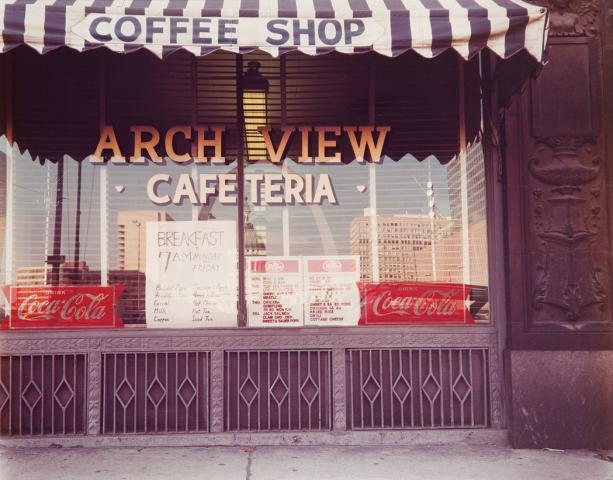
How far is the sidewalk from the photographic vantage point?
5359 millimetres

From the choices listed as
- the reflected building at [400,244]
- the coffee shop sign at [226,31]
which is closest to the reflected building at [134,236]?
the reflected building at [400,244]

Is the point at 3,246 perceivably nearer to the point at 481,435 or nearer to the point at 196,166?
the point at 196,166

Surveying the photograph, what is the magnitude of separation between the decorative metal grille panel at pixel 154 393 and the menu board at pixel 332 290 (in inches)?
48.1

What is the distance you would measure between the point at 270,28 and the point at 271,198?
2096 millimetres

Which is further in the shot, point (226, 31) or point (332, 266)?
point (332, 266)

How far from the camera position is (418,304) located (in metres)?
6.58

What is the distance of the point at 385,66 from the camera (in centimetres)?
682

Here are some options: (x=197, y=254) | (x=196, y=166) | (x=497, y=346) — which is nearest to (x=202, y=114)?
(x=196, y=166)

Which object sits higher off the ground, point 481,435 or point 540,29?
point 540,29

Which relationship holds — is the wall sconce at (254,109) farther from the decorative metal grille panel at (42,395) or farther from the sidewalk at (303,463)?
the sidewalk at (303,463)

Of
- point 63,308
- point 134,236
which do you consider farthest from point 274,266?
point 63,308

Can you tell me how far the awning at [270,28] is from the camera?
194 inches

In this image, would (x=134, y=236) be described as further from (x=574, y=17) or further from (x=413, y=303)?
(x=574, y=17)

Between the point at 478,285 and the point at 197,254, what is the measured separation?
2.99 meters
